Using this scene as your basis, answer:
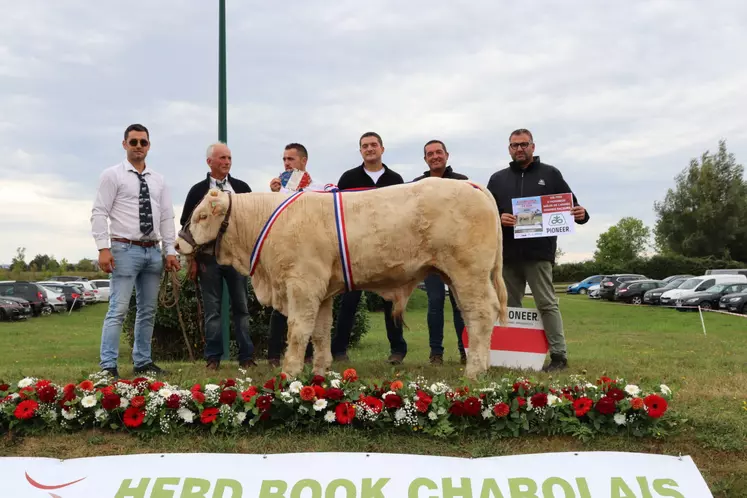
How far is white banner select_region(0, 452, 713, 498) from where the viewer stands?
3.79m

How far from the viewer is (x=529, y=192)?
6.79 meters

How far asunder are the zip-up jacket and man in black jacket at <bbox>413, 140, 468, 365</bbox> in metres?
0.54

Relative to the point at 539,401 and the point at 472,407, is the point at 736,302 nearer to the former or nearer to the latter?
the point at 539,401

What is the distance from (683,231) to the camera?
61375 millimetres

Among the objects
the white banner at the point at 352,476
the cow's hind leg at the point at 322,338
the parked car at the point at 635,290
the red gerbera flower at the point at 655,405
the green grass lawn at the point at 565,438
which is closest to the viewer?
the white banner at the point at 352,476

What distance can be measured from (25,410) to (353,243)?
109 inches

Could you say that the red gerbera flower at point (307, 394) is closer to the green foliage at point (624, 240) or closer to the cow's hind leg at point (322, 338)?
the cow's hind leg at point (322, 338)

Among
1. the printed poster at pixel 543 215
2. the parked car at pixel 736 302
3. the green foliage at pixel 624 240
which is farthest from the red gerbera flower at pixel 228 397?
the green foliage at pixel 624 240

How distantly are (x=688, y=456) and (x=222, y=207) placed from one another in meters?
4.04

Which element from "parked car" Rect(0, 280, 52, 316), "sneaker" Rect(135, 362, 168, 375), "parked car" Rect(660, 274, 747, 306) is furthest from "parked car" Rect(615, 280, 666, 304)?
"sneaker" Rect(135, 362, 168, 375)

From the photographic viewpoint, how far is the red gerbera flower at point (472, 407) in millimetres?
4578

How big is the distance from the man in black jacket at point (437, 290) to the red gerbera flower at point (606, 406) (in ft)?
7.96

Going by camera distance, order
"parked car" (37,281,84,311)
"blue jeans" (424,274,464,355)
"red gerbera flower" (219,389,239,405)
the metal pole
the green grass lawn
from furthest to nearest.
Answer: "parked car" (37,281,84,311)
the metal pole
"blue jeans" (424,274,464,355)
"red gerbera flower" (219,389,239,405)
the green grass lawn

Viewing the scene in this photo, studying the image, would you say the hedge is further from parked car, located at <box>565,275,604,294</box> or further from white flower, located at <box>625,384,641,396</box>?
white flower, located at <box>625,384,641,396</box>
